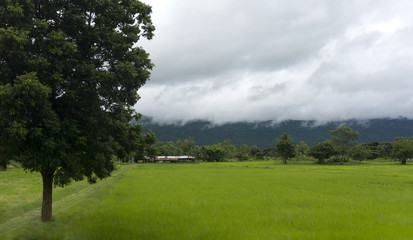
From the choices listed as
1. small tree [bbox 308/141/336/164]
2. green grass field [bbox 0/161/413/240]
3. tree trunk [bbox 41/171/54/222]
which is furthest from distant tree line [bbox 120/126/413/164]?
tree trunk [bbox 41/171/54/222]

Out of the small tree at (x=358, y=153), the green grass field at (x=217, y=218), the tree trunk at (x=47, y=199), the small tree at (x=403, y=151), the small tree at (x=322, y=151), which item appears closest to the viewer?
the green grass field at (x=217, y=218)

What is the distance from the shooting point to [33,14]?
1052 cm

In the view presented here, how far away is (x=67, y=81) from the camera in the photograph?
11.4m

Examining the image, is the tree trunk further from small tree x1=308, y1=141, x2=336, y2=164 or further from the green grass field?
small tree x1=308, y1=141, x2=336, y2=164

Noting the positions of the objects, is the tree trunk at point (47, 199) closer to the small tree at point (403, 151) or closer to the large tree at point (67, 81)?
the large tree at point (67, 81)

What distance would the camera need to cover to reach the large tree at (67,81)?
9289 millimetres

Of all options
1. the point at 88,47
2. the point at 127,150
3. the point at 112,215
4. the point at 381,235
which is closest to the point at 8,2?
the point at 88,47

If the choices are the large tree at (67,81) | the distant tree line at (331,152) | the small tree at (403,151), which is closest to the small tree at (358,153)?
the distant tree line at (331,152)

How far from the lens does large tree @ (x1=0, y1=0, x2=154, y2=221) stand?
9.29m

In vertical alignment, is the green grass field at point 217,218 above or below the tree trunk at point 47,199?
below

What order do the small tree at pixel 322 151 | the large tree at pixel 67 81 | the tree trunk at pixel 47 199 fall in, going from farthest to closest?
the small tree at pixel 322 151 < the tree trunk at pixel 47 199 < the large tree at pixel 67 81

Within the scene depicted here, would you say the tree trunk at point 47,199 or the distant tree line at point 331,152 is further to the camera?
the distant tree line at point 331,152

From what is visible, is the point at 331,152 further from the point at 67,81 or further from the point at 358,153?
the point at 67,81

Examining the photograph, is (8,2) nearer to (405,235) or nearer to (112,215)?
(112,215)
